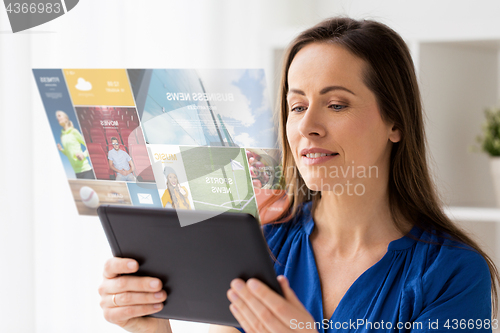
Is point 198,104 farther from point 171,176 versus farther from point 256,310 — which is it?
point 256,310

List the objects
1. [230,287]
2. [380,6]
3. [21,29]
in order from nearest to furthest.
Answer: [230,287] → [21,29] → [380,6]

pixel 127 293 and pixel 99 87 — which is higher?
pixel 99 87

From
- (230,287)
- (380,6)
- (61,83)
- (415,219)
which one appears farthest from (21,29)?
(380,6)

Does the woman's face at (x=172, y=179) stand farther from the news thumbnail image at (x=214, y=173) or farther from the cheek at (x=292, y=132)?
the cheek at (x=292, y=132)

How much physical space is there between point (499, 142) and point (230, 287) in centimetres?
113

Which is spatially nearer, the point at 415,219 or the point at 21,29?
the point at 415,219

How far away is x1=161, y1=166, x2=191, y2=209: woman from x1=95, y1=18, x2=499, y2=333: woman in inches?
5.9

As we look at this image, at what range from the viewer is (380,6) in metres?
1.83

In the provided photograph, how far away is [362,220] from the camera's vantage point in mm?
1019

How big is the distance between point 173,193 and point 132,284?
7.5 inches

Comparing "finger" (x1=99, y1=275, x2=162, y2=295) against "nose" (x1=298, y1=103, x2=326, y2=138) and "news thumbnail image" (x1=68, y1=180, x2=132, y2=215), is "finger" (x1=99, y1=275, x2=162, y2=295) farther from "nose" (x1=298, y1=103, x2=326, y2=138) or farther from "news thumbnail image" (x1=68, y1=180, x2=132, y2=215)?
"nose" (x1=298, y1=103, x2=326, y2=138)

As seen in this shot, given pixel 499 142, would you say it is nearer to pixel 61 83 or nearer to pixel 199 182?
pixel 199 182

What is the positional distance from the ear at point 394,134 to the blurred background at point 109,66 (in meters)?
0.34

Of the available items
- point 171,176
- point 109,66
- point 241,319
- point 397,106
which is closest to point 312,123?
point 397,106
